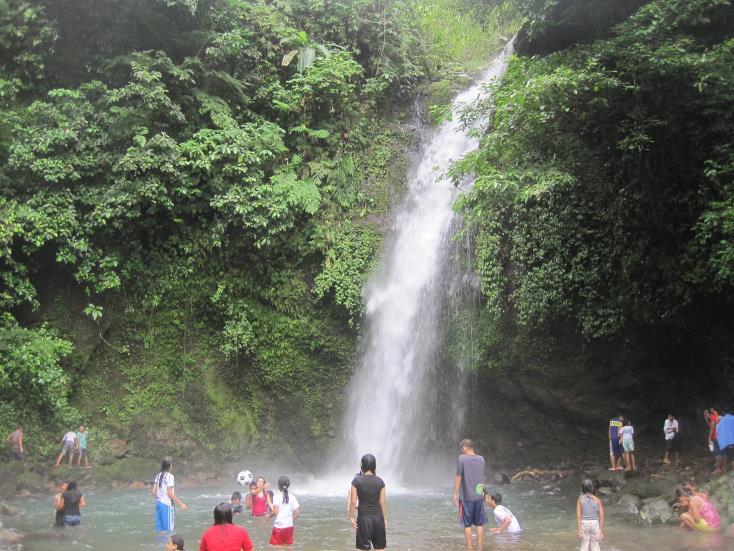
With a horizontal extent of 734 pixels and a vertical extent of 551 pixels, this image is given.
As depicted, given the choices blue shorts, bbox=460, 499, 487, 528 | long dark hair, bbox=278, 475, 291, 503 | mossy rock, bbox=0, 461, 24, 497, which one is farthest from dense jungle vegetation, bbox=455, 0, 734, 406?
mossy rock, bbox=0, 461, 24, 497

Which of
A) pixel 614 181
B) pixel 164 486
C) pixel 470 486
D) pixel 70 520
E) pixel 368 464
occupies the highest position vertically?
pixel 614 181

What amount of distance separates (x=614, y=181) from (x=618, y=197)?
0.35m

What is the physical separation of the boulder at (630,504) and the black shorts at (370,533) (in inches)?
230

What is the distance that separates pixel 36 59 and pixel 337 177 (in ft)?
26.5

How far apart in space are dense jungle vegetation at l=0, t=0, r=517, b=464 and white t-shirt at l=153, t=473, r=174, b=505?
6.91 metres

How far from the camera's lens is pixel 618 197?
1362 centimetres

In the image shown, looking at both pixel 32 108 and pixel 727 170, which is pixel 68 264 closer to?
pixel 32 108

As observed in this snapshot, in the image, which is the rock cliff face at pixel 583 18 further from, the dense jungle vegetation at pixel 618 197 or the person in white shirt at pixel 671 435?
the person in white shirt at pixel 671 435

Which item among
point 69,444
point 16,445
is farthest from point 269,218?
point 16,445

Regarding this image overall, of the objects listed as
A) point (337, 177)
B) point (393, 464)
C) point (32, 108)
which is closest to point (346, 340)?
point (393, 464)

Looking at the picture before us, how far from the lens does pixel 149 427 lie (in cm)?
1644

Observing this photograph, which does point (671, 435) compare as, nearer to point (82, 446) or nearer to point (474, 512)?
point (474, 512)

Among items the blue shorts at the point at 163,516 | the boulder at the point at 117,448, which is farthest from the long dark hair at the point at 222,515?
the boulder at the point at 117,448

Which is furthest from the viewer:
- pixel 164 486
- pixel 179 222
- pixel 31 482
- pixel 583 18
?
pixel 179 222
